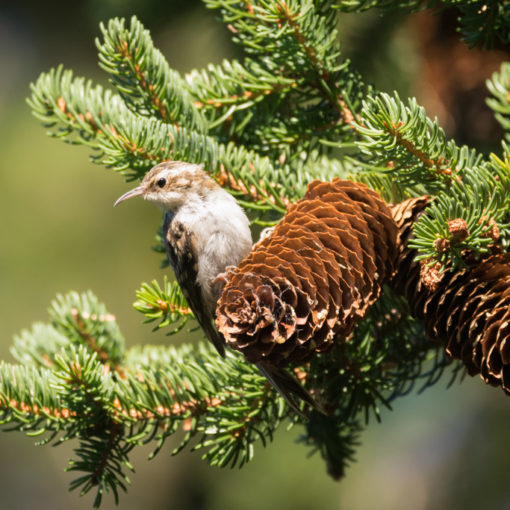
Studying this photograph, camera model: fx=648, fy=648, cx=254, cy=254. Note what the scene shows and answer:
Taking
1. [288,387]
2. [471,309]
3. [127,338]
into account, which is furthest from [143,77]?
[127,338]

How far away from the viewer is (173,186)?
2.69 m

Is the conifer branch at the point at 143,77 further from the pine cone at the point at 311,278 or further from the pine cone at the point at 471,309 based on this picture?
the pine cone at the point at 471,309

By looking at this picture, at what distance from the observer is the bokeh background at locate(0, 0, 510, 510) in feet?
15.8

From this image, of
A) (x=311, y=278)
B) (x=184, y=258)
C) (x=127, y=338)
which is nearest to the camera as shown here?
(x=311, y=278)

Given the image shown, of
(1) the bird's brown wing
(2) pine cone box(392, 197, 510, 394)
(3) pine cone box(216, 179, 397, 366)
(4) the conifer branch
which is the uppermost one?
(4) the conifer branch

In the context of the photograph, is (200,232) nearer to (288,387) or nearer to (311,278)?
(288,387)

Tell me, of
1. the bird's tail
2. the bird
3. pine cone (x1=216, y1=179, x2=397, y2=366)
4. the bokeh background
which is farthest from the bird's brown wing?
the bokeh background

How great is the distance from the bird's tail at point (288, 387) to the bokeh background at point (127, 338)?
280 centimetres

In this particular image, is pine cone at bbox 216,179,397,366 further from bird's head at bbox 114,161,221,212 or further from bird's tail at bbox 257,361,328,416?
bird's head at bbox 114,161,221,212

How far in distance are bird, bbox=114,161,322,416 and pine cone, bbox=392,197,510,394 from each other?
0.79 meters

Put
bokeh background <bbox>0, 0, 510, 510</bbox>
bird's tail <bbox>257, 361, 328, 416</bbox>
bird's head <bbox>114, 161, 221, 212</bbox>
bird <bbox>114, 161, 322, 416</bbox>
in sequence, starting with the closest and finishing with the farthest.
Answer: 1. bird's tail <bbox>257, 361, 328, 416</bbox>
2. bird's head <bbox>114, 161, 221, 212</bbox>
3. bird <bbox>114, 161, 322, 416</bbox>
4. bokeh background <bbox>0, 0, 510, 510</bbox>

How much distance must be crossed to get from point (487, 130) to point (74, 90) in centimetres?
213

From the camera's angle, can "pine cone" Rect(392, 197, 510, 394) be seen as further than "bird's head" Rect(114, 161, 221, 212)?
No

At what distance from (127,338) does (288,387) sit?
381 centimetres
